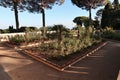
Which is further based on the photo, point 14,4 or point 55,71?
point 14,4

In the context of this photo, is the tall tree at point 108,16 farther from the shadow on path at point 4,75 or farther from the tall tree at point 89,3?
the shadow on path at point 4,75

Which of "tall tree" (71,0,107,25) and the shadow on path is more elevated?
"tall tree" (71,0,107,25)

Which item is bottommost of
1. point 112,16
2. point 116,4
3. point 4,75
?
point 4,75

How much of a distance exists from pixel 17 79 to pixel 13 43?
741 cm

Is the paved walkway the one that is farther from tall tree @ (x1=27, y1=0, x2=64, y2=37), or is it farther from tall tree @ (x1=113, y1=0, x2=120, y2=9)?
tall tree @ (x1=113, y1=0, x2=120, y2=9)

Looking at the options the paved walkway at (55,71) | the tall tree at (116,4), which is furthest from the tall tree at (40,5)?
the paved walkway at (55,71)

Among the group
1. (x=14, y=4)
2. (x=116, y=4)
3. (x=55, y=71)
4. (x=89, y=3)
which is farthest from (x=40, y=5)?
(x=55, y=71)

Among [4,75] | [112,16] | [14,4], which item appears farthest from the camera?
[112,16]

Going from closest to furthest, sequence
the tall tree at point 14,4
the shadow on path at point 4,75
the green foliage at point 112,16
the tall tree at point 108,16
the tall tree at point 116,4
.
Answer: the shadow on path at point 4,75 → the tall tree at point 14,4 → the green foliage at point 112,16 → the tall tree at point 108,16 → the tall tree at point 116,4

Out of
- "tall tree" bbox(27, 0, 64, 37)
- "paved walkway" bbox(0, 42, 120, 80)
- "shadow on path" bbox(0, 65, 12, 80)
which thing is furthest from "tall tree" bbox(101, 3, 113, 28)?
"shadow on path" bbox(0, 65, 12, 80)

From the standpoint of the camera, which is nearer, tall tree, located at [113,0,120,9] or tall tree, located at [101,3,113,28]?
tall tree, located at [101,3,113,28]

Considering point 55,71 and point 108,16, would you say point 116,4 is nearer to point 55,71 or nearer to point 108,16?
point 108,16

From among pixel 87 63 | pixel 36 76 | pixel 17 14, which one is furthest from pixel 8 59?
pixel 17 14

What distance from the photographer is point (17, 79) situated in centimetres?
655
